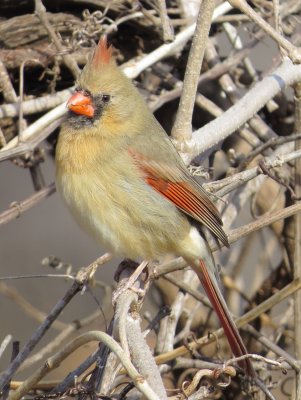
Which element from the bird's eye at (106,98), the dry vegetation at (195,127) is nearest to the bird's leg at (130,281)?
the dry vegetation at (195,127)

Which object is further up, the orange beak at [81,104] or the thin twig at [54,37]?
the thin twig at [54,37]

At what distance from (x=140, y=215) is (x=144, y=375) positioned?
96 cm

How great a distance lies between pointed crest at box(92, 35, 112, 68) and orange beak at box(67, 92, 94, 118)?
0.37 feet

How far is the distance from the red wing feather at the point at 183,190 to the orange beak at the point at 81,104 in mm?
217

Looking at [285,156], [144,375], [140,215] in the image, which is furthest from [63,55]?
[144,375]

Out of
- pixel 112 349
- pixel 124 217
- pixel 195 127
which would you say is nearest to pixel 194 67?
pixel 124 217

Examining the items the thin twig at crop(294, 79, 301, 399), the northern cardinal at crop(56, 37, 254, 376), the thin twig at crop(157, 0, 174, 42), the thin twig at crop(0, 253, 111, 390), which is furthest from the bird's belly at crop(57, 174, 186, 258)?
the thin twig at crop(157, 0, 174, 42)

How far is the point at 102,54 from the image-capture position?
303 centimetres

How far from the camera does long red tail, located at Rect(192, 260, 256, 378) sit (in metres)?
2.98

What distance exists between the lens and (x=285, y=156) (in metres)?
2.87

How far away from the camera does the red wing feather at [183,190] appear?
3080mm

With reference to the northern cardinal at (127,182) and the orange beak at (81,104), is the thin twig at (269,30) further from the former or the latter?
the orange beak at (81,104)

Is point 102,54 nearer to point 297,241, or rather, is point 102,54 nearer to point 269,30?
point 269,30

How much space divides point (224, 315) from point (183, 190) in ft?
1.43
